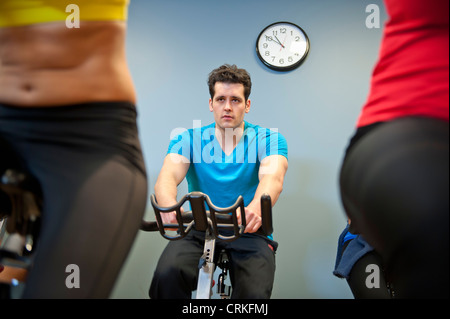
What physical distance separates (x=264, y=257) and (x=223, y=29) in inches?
64.6

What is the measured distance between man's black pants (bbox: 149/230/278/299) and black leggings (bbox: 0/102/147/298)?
1.13 m

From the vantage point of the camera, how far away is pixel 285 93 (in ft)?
8.41

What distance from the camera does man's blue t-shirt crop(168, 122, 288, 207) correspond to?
2.05m

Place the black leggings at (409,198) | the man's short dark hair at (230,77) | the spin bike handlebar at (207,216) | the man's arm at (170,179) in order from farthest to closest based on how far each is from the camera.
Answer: the man's short dark hair at (230,77) → the man's arm at (170,179) → the spin bike handlebar at (207,216) → the black leggings at (409,198)

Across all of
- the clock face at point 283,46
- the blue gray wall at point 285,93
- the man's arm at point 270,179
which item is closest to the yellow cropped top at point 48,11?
the man's arm at point 270,179

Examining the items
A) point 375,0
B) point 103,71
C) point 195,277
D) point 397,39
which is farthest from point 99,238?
point 375,0

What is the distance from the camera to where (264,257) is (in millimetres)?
1723

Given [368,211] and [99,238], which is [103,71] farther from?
[368,211]

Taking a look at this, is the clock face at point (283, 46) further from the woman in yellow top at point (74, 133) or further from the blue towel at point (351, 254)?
the woman in yellow top at point (74, 133)

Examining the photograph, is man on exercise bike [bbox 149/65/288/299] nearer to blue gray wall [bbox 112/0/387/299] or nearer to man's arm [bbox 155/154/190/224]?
man's arm [bbox 155/154/190/224]

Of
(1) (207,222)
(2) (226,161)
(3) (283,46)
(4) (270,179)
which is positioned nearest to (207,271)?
(1) (207,222)

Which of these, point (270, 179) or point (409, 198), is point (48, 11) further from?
point (270, 179)

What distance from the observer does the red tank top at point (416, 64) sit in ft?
1.55

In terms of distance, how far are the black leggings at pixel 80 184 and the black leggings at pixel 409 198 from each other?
34 cm
